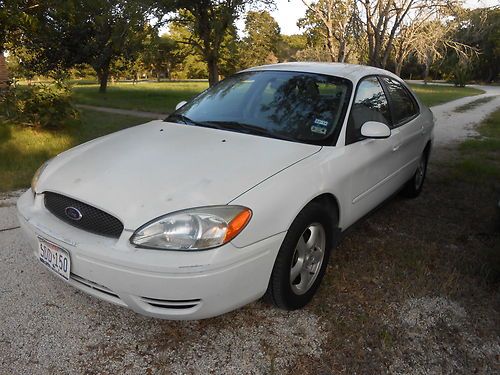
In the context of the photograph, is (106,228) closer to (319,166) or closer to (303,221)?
(303,221)

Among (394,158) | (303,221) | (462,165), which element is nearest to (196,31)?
(462,165)

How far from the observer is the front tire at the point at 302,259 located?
7.57 ft

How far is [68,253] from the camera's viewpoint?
83.7 inches

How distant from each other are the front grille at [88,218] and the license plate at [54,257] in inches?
5.9

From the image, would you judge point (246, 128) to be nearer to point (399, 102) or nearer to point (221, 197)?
point (221, 197)

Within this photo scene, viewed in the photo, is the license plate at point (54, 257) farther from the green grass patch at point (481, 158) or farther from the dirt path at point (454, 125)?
the dirt path at point (454, 125)

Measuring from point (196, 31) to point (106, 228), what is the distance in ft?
46.8

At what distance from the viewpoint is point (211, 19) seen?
14195 millimetres

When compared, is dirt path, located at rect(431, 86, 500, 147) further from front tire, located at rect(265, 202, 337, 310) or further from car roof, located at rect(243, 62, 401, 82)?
front tire, located at rect(265, 202, 337, 310)

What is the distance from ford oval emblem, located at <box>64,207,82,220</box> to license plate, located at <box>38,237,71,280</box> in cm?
17

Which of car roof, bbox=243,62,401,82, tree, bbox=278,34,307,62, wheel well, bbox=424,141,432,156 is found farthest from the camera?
tree, bbox=278,34,307,62

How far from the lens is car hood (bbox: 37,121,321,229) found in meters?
2.07

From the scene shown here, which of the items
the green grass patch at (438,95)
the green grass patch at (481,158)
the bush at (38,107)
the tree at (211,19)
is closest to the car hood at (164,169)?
the green grass patch at (481,158)

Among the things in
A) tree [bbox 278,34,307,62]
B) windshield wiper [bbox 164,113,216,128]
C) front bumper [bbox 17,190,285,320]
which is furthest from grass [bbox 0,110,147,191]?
tree [bbox 278,34,307,62]
